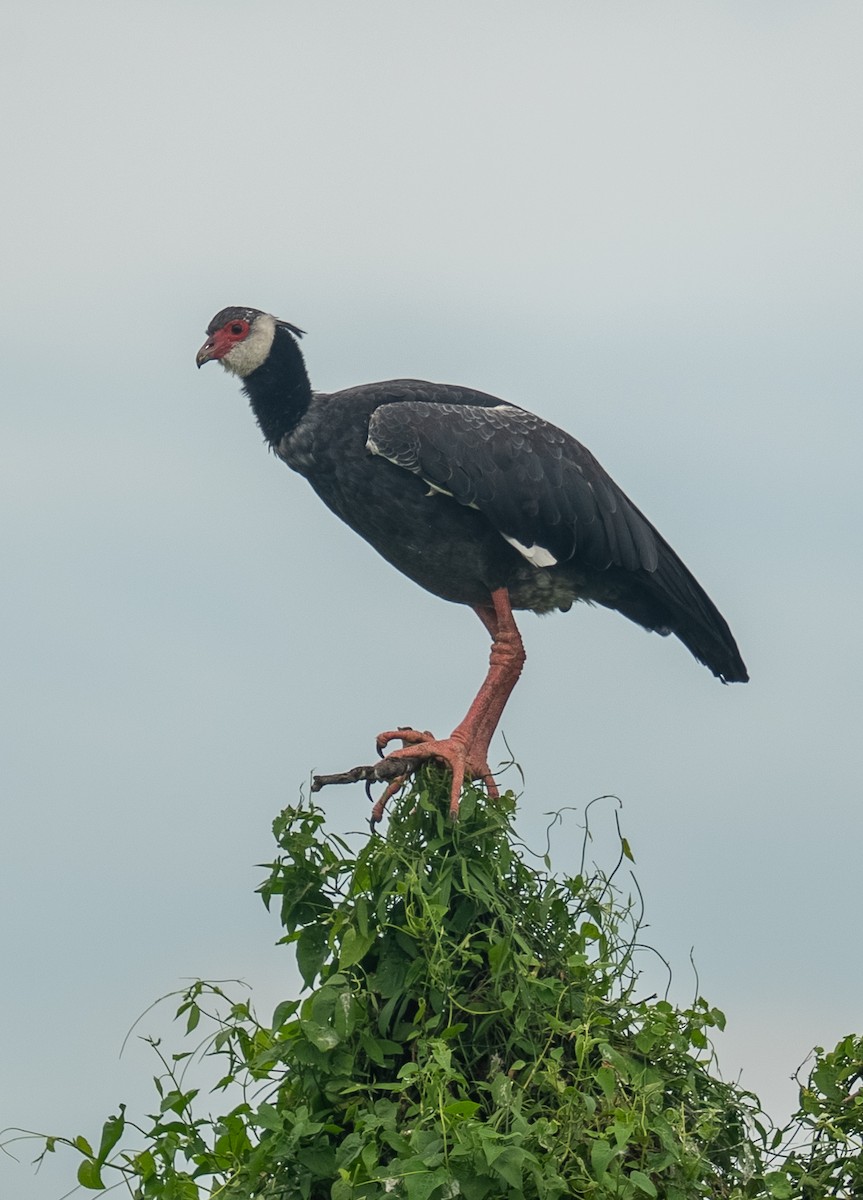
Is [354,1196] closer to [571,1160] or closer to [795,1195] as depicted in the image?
[571,1160]

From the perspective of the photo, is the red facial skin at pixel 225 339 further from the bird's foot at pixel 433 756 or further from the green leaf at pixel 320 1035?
the green leaf at pixel 320 1035

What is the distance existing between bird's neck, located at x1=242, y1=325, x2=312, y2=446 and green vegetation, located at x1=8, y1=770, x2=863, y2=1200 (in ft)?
6.19

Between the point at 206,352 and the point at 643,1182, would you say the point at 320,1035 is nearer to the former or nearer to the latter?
the point at 643,1182

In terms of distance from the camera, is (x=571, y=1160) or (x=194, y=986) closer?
(x=571, y=1160)

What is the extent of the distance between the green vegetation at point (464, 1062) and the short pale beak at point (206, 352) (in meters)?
2.33

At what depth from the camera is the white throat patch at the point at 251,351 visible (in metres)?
6.28

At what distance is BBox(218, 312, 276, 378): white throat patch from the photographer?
6.28m

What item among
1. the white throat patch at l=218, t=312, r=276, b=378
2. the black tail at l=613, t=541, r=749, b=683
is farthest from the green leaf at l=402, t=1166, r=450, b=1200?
the white throat patch at l=218, t=312, r=276, b=378

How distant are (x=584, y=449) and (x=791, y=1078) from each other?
2.29 m

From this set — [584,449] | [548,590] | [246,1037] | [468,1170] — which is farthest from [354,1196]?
[584,449]

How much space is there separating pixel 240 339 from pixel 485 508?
1300mm

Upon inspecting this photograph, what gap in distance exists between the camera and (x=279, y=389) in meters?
6.14

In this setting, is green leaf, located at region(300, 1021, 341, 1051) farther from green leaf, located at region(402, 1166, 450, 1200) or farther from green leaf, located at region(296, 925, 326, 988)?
green leaf, located at region(402, 1166, 450, 1200)

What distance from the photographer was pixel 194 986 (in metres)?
4.42
